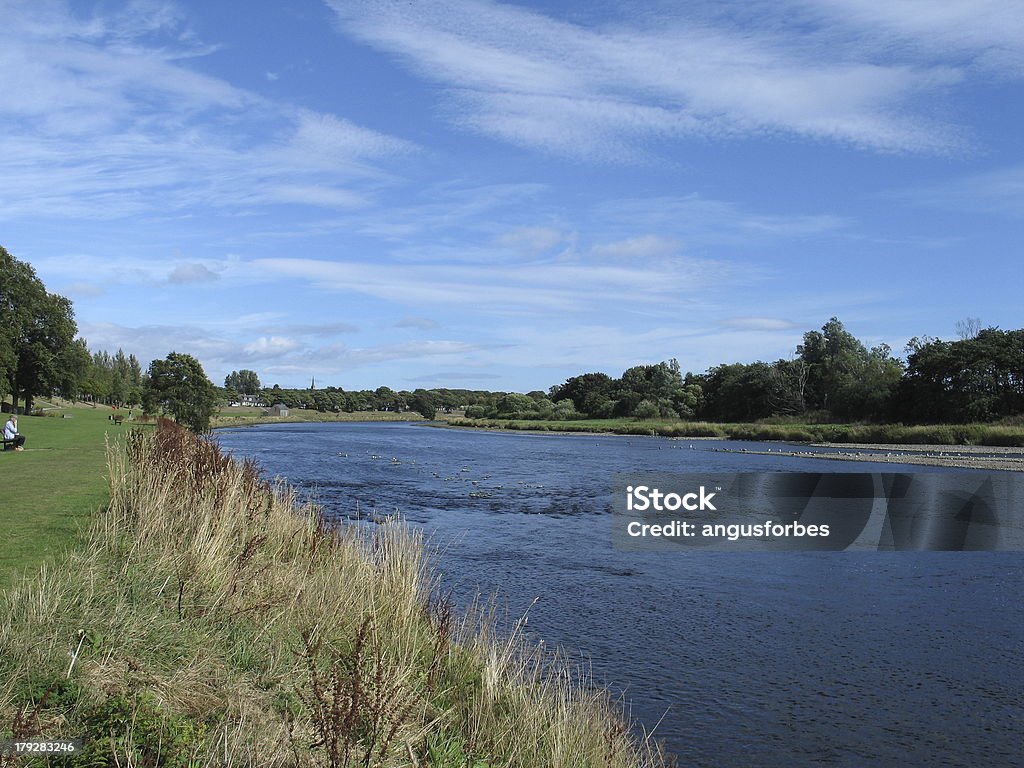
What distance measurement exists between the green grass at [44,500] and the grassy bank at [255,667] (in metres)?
0.63

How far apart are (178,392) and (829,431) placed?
171 ft

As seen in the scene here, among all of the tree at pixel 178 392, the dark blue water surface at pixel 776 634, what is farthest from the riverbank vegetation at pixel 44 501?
the tree at pixel 178 392

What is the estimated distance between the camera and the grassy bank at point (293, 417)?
119m

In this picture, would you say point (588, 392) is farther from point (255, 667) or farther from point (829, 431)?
point (255, 667)

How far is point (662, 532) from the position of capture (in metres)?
22.2

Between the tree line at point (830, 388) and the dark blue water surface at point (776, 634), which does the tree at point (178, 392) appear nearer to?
the dark blue water surface at point (776, 634)

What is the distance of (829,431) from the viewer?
6981cm

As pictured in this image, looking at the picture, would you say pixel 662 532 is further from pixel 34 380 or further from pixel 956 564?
pixel 34 380

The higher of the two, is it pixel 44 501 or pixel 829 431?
pixel 829 431

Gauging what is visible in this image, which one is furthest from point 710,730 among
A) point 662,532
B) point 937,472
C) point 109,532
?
point 937,472

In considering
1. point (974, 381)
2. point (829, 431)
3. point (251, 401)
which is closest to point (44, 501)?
point (829, 431)

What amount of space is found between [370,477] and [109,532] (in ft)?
80.2

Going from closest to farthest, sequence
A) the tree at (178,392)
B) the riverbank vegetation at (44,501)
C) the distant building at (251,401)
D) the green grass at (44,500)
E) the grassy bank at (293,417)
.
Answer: the riverbank vegetation at (44,501) < the green grass at (44,500) < the tree at (178,392) < the grassy bank at (293,417) < the distant building at (251,401)

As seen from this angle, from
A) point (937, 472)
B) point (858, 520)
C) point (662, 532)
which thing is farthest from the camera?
point (937, 472)
